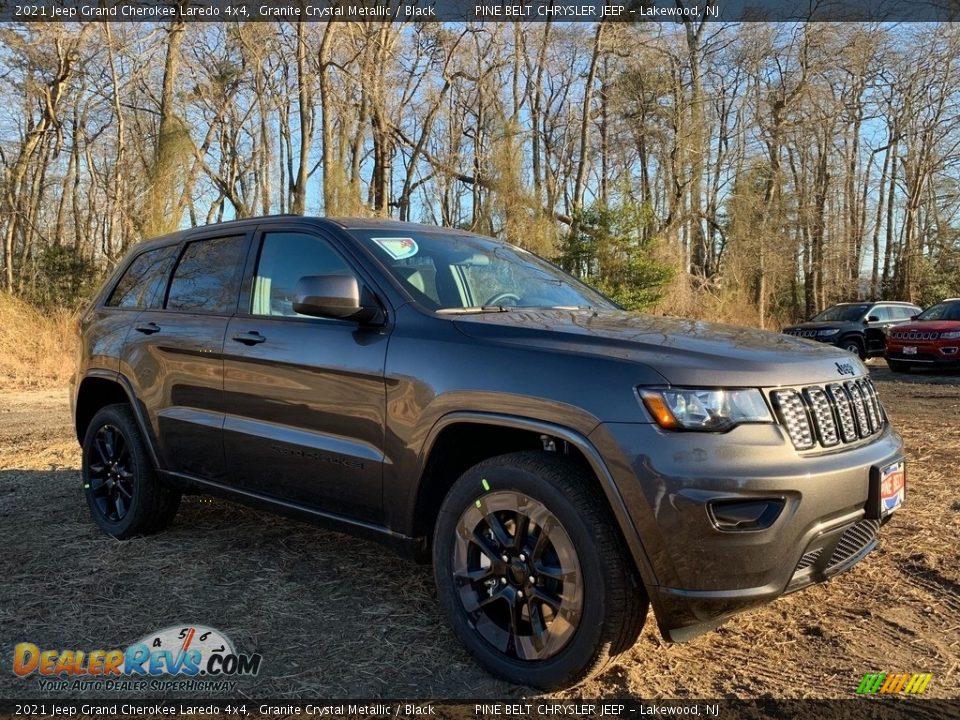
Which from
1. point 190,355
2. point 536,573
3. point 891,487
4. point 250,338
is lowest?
point 536,573

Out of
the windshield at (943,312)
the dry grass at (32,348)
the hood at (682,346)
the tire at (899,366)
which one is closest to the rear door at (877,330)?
the windshield at (943,312)

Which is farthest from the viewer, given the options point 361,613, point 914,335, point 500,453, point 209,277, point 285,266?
point 914,335

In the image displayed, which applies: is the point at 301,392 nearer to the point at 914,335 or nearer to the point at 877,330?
the point at 914,335

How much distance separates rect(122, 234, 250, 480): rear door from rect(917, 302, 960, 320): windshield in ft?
50.1

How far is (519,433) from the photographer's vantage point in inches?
113

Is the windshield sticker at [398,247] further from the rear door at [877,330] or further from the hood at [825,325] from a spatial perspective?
the rear door at [877,330]

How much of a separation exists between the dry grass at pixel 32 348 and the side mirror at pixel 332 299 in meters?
12.2

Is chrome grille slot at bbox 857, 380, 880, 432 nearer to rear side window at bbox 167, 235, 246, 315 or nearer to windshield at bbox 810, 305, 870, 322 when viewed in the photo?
rear side window at bbox 167, 235, 246, 315

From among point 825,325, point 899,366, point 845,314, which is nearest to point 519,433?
point 899,366

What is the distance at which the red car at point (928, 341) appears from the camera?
14.0 m

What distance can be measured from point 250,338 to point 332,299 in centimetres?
78

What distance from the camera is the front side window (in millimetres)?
3545

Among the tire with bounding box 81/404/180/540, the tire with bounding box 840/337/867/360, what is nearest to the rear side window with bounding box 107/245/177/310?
the tire with bounding box 81/404/180/540

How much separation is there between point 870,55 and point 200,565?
111 ft
